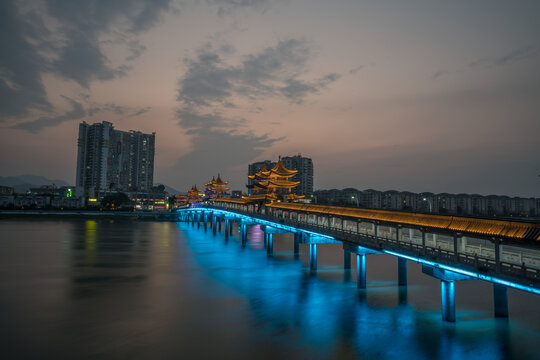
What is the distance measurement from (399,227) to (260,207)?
124 feet

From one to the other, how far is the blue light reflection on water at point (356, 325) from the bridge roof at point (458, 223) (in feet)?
19.3

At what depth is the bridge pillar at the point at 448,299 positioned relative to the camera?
19.0m

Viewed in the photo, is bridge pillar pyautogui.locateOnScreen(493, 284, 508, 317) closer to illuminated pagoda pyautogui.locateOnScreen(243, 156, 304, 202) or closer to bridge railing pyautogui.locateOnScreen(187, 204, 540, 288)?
bridge railing pyautogui.locateOnScreen(187, 204, 540, 288)

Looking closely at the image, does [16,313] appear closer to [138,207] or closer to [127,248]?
[127,248]

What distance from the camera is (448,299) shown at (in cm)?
1950

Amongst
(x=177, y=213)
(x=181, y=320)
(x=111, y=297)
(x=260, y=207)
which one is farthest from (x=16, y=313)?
(x=177, y=213)

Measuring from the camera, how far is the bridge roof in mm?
15663

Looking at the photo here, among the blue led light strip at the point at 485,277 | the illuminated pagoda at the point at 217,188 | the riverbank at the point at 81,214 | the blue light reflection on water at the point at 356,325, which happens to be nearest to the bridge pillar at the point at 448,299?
the blue light reflection on water at the point at 356,325

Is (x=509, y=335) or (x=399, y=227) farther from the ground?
(x=399, y=227)

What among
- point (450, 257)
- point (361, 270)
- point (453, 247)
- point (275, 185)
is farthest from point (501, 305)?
point (275, 185)

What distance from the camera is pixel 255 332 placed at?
19734 mm

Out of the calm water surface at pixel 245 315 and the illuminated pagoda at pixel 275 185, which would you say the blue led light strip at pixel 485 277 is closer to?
the calm water surface at pixel 245 315

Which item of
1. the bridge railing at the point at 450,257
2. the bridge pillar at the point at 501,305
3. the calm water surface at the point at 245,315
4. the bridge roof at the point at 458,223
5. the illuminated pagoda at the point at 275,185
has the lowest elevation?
the calm water surface at the point at 245,315

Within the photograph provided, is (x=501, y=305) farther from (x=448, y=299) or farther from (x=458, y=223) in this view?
(x=458, y=223)
